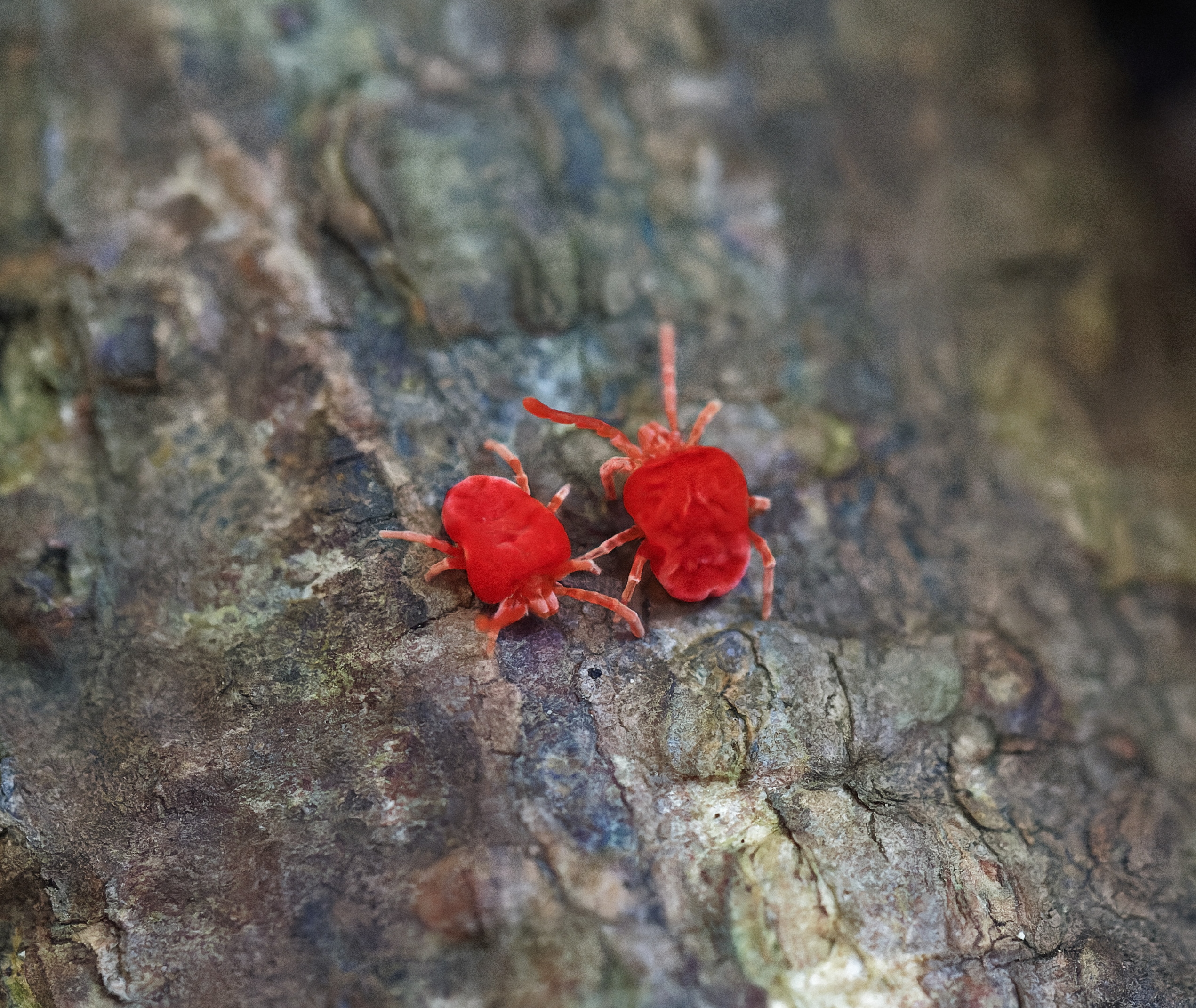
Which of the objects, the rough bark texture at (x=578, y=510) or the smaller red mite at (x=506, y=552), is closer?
the rough bark texture at (x=578, y=510)

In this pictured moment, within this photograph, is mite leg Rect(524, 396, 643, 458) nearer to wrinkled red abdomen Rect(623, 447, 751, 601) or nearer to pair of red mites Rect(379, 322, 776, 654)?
pair of red mites Rect(379, 322, 776, 654)

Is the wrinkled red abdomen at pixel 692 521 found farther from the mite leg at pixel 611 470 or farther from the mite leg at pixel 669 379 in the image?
the mite leg at pixel 669 379

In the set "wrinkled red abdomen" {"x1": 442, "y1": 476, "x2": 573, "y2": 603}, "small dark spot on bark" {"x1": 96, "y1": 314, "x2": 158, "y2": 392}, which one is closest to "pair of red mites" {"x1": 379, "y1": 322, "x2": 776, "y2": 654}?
"wrinkled red abdomen" {"x1": 442, "y1": 476, "x2": 573, "y2": 603}

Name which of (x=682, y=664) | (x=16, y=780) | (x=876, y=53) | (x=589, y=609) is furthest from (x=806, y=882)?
(x=876, y=53)

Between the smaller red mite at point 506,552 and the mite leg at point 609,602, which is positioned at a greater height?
the smaller red mite at point 506,552

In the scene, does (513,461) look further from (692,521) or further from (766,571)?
(766,571)

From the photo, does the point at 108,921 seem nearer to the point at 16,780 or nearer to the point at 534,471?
the point at 16,780

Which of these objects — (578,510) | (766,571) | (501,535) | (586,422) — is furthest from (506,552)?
(766,571)

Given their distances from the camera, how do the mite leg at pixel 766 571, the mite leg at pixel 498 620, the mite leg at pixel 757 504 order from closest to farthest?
1. the mite leg at pixel 498 620
2. the mite leg at pixel 766 571
3. the mite leg at pixel 757 504

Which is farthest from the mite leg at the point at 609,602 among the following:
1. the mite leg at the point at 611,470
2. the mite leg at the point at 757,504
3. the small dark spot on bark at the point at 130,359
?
the small dark spot on bark at the point at 130,359
